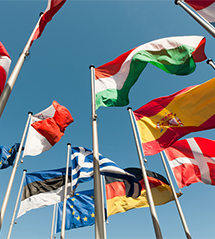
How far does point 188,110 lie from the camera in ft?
28.8

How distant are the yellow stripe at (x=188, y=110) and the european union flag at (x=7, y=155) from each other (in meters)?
8.27

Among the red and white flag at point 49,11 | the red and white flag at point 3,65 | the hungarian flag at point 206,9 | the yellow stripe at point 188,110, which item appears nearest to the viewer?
the red and white flag at point 3,65

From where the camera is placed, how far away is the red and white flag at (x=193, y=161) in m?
11.3

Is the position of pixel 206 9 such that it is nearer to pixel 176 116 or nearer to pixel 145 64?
pixel 145 64

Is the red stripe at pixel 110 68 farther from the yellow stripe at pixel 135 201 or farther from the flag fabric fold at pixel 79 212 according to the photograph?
the flag fabric fold at pixel 79 212

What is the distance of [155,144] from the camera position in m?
8.73

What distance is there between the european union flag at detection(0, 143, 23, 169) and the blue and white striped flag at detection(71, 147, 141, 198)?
386cm

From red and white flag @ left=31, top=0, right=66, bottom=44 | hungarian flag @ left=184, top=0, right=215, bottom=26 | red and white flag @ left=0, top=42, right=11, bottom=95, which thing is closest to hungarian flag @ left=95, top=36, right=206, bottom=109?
hungarian flag @ left=184, top=0, right=215, bottom=26

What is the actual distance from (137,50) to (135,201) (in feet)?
29.8

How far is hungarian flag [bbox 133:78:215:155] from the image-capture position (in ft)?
27.2

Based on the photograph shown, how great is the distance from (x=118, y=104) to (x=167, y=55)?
3116 millimetres

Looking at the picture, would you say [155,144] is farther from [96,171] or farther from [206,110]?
[96,171]

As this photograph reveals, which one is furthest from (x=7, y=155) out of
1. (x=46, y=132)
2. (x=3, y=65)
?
(x=3, y=65)

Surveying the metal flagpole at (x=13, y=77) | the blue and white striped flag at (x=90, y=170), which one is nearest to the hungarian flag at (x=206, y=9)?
the metal flagpole at (x=13, y=77)
